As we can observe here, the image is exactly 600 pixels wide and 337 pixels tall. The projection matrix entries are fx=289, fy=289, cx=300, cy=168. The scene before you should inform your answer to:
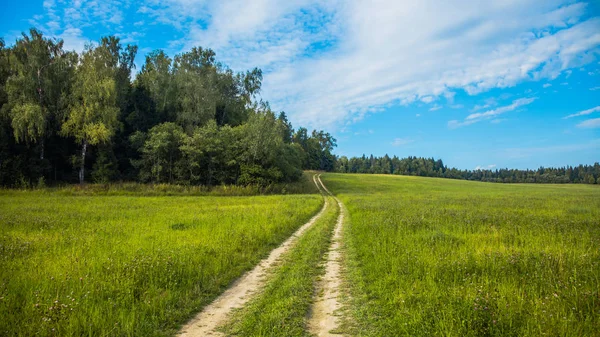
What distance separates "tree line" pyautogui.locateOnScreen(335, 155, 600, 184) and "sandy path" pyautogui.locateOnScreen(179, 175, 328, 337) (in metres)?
149

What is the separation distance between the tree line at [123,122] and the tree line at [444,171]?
343 ft

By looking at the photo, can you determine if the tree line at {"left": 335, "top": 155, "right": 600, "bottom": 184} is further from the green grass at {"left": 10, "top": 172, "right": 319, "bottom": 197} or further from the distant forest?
the green grass at {"left": 10, "top": 172, "right": 319, "bottom": 197}

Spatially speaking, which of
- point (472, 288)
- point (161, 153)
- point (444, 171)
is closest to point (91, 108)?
point (161, 153)

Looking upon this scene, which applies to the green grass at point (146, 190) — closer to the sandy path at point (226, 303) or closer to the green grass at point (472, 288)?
A: the sandy path at point (226, 303)

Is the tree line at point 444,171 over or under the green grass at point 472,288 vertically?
over

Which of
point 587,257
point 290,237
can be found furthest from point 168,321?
point 587,257

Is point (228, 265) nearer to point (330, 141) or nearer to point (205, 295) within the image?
point (205, 295)

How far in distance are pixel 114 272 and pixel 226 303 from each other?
10.6ft

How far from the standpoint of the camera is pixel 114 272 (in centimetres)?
748

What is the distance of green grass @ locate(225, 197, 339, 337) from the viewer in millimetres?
5297

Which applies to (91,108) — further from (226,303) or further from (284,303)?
(284,303)

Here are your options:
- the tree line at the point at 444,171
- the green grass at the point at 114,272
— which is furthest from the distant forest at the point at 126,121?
the tree line at the point at 444,171

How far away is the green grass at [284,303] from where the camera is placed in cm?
530

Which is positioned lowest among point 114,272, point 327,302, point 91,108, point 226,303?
point 226,303
